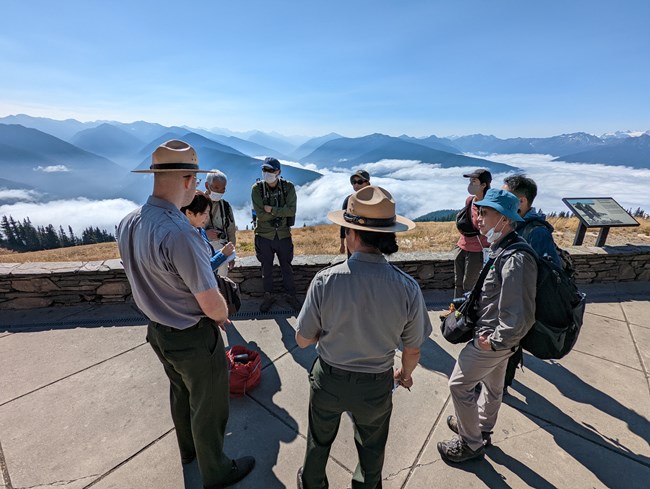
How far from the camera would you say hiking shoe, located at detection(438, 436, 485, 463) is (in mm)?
2613

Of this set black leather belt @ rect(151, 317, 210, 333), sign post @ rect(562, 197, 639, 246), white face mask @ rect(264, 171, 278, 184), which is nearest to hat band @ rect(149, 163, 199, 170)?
black leather belt @ rect(151, 317, 210, 333)

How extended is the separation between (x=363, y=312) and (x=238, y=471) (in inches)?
70.7

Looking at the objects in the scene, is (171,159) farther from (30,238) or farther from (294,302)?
(30,238)

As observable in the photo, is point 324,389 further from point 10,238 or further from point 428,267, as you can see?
point 10,238

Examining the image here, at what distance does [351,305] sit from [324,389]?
0.60 meters

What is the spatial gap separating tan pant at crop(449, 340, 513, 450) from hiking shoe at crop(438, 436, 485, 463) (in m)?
0.05

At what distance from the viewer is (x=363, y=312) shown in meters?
1.72

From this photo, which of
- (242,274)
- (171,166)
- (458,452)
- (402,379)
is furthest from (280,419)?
(242,274)

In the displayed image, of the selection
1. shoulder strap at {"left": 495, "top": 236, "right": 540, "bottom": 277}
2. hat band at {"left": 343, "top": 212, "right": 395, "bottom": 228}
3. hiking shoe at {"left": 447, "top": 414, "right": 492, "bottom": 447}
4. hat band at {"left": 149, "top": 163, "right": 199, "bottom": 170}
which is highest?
hat band at {"left": 149, "top": 163, "right": 199, "bottom": 170}

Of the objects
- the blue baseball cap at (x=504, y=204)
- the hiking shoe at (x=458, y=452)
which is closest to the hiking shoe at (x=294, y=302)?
the hiking shoe at (x=458, y=452)

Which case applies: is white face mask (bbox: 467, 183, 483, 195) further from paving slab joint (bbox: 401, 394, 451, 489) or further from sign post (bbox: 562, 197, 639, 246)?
sign post (bbox: 562, 197, 639, 246)

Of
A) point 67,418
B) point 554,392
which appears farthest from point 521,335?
point 67,418

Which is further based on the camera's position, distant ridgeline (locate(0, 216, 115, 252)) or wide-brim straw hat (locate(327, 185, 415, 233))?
distant ridgeline (locate(0, 216, 115, 252))

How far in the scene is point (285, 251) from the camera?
4957 millimetres
